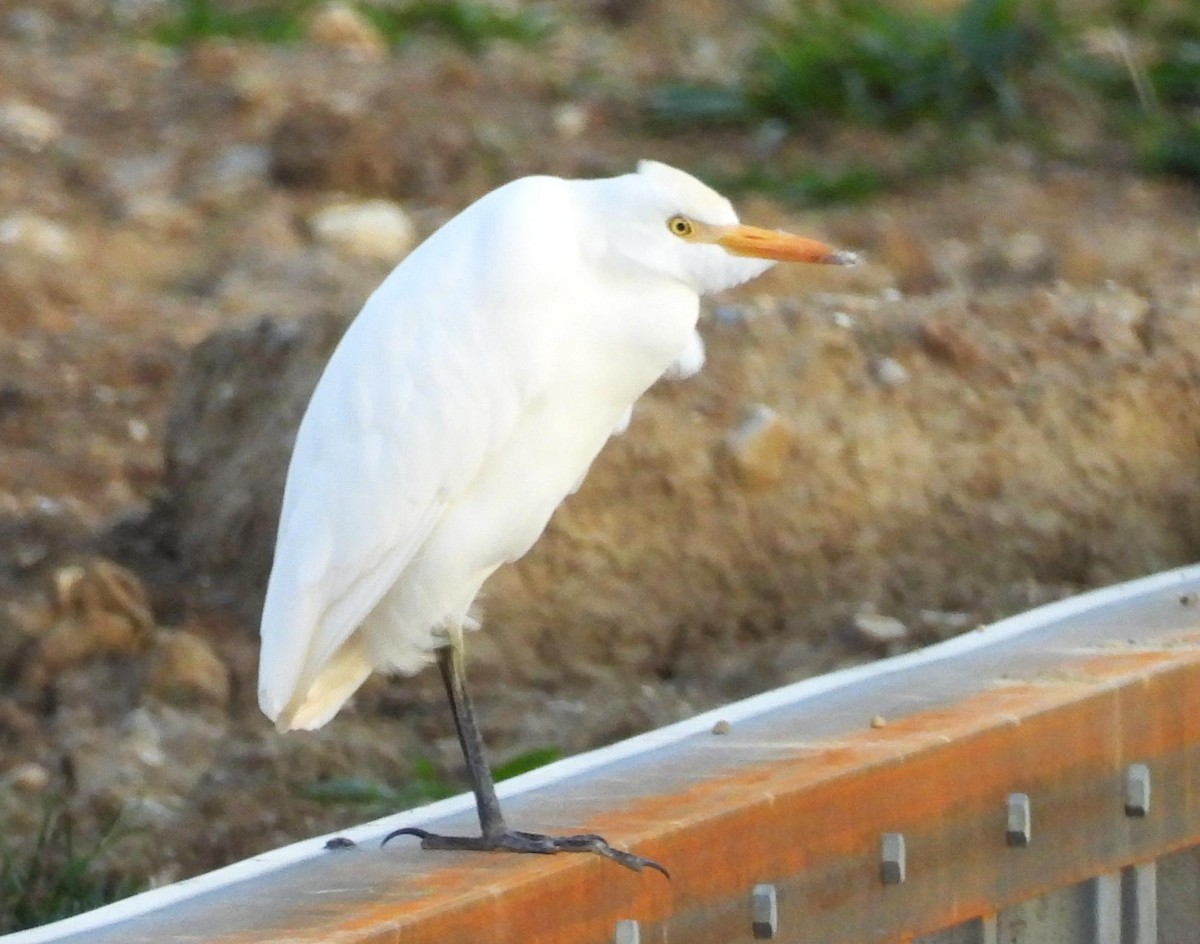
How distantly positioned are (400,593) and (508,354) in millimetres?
388

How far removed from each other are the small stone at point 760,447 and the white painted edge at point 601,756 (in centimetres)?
79

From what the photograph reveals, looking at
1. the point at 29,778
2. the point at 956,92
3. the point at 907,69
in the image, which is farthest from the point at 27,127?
the point at 29,778

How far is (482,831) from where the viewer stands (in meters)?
3.34

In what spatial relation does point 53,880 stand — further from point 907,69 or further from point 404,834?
point 907,69

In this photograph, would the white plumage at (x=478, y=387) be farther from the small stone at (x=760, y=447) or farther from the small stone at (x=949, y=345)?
the small stone at (x=949, y=345)

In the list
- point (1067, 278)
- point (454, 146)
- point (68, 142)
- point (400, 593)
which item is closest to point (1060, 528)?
point (1067, 278)

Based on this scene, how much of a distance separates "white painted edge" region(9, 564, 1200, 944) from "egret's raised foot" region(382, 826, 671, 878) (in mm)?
119

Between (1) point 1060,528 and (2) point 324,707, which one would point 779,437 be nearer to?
(1) point 1060,528

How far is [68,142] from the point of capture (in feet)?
→ 26.9

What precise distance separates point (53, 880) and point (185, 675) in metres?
0.79

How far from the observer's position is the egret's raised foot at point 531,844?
10.2 ft

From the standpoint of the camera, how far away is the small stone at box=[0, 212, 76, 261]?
7.22 metres

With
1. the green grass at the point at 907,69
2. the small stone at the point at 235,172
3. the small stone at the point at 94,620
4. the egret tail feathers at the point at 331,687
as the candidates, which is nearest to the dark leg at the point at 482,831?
the egret tail feathers at the point at 331,687

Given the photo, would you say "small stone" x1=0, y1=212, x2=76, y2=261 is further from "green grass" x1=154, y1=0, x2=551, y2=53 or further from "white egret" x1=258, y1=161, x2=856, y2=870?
"white egret" x1=258, y1=161, x2=856, y2=870
